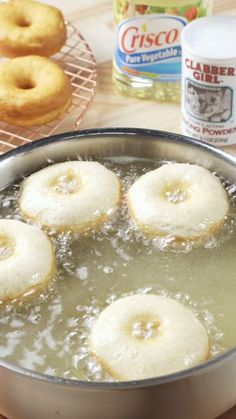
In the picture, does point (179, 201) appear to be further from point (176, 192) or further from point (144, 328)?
point (144, 328)

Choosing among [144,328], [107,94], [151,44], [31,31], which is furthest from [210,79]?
[144,328]

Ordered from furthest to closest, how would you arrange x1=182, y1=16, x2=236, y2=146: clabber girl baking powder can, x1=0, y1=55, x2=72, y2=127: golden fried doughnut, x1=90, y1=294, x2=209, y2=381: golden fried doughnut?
x1=0, y1=55, x2=72, y2=127: golden fried doughnut, x1=182, y1=16, x2=236, y2=146: clabber girl baking powder can, x1=90, y1=294, x2=209, y2=381: golden fried doughnut

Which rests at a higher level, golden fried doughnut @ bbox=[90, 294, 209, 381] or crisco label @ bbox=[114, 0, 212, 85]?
crisco label @ bbox=[114, 0, 212, 85]

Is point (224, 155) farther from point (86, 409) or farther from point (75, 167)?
point (86, 409)

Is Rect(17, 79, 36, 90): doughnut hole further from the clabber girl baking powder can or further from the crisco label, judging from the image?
the clabber girl baking powder can

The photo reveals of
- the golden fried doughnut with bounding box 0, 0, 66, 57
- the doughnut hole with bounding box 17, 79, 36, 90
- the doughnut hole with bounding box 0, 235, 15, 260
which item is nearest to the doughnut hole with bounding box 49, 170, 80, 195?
the doughnut hole with bounding box 0, 235, 15, 260

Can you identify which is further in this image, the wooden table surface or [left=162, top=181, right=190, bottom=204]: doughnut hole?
the wooden table surface
